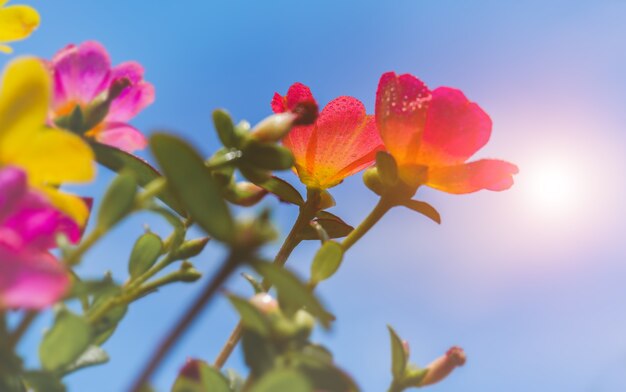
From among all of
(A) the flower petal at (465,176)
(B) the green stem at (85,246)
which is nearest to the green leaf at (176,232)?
(B) the green stem at (85,246)

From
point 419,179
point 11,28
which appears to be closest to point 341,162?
point 419,179

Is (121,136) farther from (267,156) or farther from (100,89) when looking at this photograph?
(267,156)

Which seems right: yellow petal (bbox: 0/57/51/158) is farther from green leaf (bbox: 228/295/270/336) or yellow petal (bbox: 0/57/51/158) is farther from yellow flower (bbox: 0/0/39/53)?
yellow flower (bbox: 0/0/39/53)

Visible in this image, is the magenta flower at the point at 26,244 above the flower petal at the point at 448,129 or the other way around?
the other way around

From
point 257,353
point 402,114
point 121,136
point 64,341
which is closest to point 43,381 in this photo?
point 64,341

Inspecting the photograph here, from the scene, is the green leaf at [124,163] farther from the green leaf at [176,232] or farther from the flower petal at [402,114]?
the flower petal at [402,114]

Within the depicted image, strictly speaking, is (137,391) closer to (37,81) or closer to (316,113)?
(37,81)
